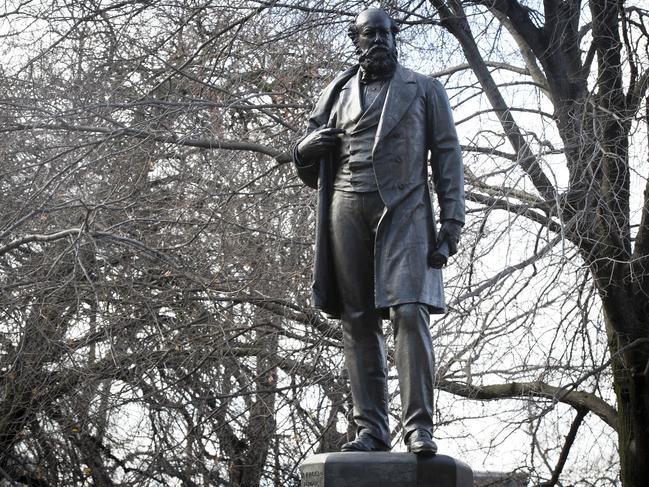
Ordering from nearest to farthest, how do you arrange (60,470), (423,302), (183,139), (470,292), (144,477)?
(423,302) → (470,292) → (183,139) → (144,477) → (60,470)

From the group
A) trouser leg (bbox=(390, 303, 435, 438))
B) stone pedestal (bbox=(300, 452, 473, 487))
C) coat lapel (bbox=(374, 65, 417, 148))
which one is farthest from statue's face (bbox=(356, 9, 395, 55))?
stone pedestal (bbox=(300, 452, 473, 487))

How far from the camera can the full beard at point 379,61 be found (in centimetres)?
577

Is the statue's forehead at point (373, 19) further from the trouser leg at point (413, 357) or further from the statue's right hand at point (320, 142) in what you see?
the trouser leg at point (413, 357)

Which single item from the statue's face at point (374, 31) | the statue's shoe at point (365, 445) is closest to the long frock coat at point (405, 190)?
the statue's face at point (374, 31)

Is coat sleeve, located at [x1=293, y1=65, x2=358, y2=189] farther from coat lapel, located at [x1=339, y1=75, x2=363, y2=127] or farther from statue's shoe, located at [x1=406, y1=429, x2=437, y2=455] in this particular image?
statue's shoe, located at [x1=406, y1=429, x2=437, y2=455]

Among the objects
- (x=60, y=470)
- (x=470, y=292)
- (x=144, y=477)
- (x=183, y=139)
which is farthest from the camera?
(x=60, y=470)

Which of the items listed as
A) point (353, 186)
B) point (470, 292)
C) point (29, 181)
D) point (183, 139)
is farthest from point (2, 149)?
point (353, 186)

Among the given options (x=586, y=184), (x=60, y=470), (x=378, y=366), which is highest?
(x=586, y=184)

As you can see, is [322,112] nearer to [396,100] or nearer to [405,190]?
[396,100]

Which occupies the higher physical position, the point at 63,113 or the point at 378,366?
the point at 63,113

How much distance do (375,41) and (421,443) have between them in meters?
1.80

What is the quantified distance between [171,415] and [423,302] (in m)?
9.16

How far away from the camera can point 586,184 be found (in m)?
12.3

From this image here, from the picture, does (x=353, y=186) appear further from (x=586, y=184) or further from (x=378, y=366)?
(x=586, y=184)
